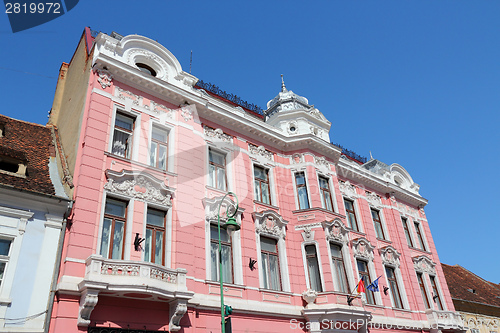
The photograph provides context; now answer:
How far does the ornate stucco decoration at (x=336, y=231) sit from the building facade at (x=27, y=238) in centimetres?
1163

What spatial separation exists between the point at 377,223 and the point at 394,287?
13.2ft

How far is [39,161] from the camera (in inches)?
620

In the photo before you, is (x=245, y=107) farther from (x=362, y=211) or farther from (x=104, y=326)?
(x=104, y=326)

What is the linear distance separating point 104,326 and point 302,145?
13.5m

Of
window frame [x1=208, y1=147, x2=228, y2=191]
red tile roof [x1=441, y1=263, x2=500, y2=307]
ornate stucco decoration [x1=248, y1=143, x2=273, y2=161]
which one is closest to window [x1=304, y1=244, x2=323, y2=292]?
window frame [x1=208, y1=147, x2=228, y2=191]

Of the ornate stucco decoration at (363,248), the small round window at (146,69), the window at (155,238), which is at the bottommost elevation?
the window at (155,238)

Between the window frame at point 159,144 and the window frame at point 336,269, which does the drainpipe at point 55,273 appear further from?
the window frame at point 336,269

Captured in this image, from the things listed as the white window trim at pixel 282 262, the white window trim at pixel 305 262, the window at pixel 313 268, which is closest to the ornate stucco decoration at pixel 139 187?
the white window trim at pixel 282 262

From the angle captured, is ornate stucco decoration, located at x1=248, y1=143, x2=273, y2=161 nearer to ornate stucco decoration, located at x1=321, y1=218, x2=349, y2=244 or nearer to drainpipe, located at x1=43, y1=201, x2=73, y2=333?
ornate stucco decoration, located at x1=321, y1=218, x2=349, y2=244

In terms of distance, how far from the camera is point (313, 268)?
62.3ft

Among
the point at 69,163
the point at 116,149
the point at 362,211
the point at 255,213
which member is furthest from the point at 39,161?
the point at 362,211

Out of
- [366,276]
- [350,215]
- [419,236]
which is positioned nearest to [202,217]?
[366,276]

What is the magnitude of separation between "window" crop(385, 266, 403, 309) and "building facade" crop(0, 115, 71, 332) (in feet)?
59.2

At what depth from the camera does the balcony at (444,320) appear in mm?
23531
